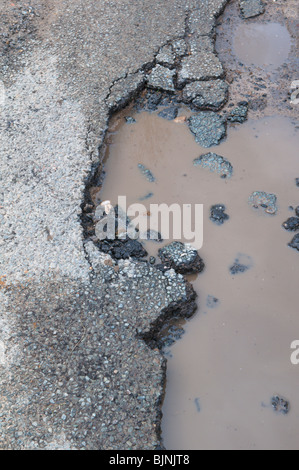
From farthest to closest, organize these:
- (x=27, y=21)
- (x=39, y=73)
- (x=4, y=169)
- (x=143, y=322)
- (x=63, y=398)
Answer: (x=27, y=21) → (x=39, y=73) → (x=4, y=169) → (x=143, y=322) → (x=63, y=398)

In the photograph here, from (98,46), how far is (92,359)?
9.37ft

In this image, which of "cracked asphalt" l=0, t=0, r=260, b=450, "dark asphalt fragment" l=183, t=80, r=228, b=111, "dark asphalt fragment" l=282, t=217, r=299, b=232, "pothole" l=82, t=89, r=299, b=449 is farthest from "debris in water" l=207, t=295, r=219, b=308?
"dark asphalt fragment" l=183, t=80, r=228, b=111

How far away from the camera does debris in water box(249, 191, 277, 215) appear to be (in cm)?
351

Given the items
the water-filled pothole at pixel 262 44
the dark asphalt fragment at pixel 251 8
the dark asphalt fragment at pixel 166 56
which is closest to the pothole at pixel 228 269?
the dark asphalt fragment at pixel 166 56

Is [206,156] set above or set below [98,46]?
below

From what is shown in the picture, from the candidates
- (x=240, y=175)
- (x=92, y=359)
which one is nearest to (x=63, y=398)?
(x=92, y=359)

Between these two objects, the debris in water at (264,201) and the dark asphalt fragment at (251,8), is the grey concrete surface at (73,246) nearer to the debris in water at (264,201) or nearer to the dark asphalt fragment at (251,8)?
the dark asphalt fragment at (251,8)

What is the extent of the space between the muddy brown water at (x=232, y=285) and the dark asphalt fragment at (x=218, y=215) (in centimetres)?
3

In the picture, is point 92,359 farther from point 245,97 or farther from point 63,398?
point 245,97

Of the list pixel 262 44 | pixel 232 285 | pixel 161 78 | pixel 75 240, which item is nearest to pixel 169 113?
pixel 161 78

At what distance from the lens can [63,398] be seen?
2.59 metres

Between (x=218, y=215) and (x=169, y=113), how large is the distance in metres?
1.10

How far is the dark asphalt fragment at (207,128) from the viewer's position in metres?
3.83

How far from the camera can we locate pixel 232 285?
10.4ft
